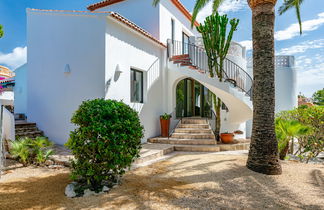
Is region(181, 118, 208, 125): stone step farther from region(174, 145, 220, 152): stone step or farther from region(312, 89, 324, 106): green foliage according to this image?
region(312, 89, 324, 106): green foliage

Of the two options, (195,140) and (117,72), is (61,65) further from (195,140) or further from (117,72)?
(195,140)

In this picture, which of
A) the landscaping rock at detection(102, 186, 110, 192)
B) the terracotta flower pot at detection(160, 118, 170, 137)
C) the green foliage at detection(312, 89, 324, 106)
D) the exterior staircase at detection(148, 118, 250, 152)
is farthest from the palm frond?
the green foliage at detection(312, 89, 324, 106)

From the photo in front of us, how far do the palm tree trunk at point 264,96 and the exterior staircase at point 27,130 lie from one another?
27.1ft

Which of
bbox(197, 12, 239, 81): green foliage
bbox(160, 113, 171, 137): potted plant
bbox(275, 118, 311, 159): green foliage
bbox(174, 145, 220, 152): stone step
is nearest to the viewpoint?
bbox(275, 118, 311, 159): green foliage

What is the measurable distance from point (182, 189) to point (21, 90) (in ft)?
41.9

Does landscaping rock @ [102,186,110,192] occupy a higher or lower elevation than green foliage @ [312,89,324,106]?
lower

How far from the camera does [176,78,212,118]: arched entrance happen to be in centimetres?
1315

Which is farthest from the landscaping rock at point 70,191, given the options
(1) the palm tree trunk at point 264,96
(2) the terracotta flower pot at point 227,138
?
(2) the terracotta flower pot at point 227,138

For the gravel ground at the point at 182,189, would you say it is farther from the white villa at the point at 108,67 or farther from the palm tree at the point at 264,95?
the white villa at the point at 108,67

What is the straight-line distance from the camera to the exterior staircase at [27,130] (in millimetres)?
8203

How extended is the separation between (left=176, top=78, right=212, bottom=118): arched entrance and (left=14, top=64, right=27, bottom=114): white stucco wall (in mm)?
9520

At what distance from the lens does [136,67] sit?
9.51 metres

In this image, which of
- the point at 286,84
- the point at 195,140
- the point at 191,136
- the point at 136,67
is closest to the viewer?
the point at 136,67

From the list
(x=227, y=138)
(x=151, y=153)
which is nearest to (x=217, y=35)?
(x=227, y=138)
